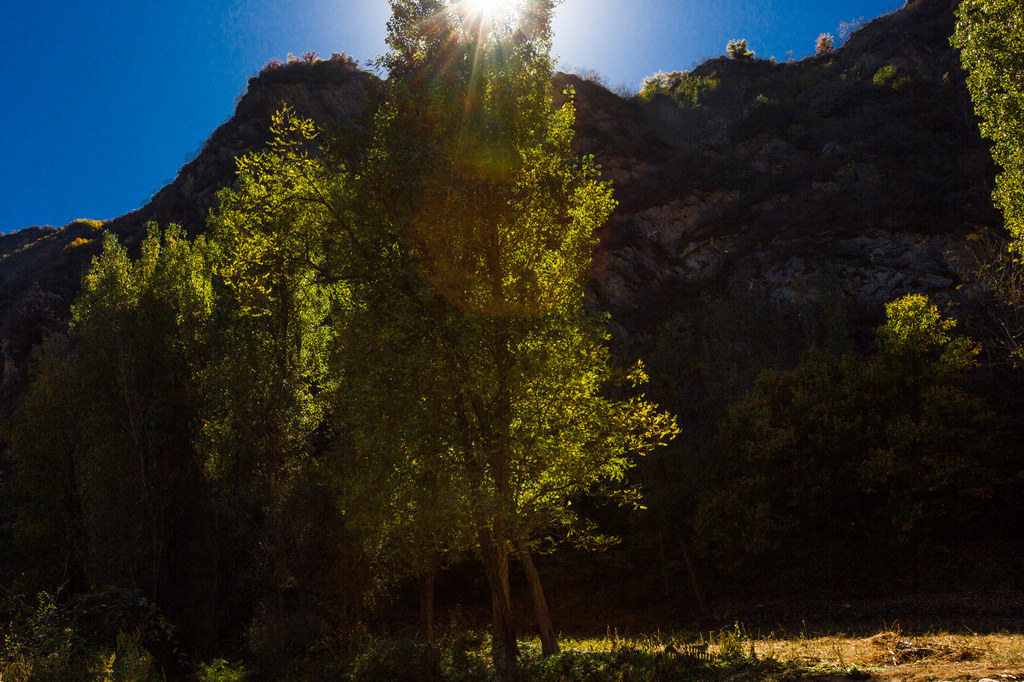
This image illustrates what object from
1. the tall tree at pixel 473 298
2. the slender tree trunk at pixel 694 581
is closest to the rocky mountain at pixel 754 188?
the slender tree trunk at pixel 694 581

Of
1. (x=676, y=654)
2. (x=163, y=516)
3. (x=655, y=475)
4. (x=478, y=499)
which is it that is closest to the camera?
(x=676, y=654)

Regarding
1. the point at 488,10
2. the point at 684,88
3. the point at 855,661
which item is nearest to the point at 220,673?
the point at 855,661

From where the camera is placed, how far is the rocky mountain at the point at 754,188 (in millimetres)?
48812

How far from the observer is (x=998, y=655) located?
7.43m

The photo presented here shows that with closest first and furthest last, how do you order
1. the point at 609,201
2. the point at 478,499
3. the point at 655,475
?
the point at 478,499
the point at 609,201
the point at 655,475

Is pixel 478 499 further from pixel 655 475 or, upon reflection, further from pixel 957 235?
pixel 957 235

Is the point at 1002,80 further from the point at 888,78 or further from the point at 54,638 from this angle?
the point at 888,78

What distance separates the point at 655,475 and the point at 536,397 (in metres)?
18.5

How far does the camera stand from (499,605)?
10734 millimetres

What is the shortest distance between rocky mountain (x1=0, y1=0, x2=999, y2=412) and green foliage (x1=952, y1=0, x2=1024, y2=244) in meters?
28.0

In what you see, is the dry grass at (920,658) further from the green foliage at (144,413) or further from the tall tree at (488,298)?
the green foliage at (144,413)

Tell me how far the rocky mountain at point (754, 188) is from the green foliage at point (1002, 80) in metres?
28.0

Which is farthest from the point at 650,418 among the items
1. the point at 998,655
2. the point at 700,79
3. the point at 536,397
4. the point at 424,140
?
the point at 700,79

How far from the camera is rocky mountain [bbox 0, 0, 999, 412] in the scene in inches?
1922
